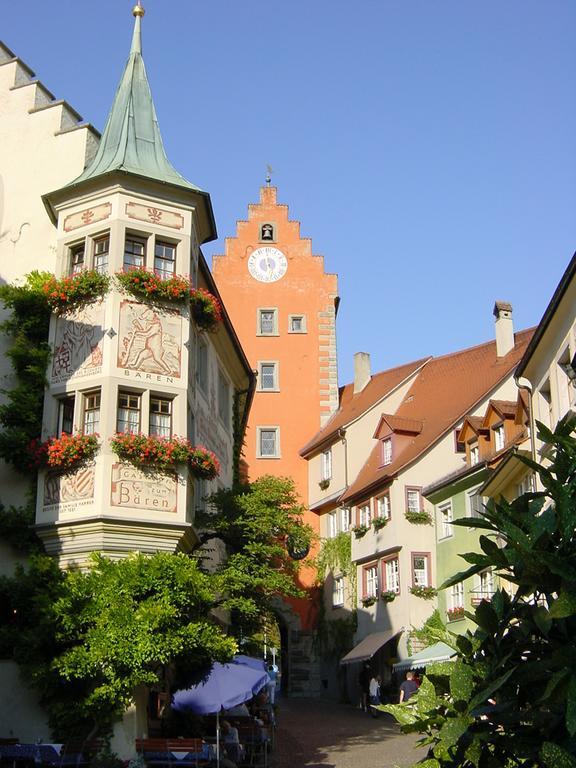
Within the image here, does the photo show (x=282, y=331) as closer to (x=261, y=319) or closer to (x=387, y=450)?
(x=261, y=319)

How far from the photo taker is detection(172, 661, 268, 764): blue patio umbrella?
17047 mm

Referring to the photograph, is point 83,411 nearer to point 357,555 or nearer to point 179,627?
point 179,627

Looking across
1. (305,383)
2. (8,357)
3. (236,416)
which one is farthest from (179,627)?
(305,383)

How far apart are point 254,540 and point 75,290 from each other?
6.43 m

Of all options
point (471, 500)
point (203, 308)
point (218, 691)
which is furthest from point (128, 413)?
point (471, 500)

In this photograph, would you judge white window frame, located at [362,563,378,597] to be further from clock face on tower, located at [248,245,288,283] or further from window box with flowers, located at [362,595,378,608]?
clock face on tower, located at [248,245,288,283]

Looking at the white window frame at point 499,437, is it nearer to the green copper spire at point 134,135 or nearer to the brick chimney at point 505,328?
the brick chimney at point 505,328

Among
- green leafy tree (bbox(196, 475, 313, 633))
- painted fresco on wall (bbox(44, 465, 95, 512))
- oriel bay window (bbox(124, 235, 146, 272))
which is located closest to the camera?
painted fresco on wall (bbox(44, 465, 95, 512))

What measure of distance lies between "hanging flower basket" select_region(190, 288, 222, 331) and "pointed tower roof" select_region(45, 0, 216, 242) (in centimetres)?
208

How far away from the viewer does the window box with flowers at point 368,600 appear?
37.7 m

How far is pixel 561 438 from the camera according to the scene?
6332 mm

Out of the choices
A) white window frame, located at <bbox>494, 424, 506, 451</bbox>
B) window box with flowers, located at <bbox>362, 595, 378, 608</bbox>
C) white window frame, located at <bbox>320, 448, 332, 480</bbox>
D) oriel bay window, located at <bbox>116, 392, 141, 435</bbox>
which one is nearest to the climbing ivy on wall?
oriel bay window, located at <bbox>116, 392, 141, 435</bbox>

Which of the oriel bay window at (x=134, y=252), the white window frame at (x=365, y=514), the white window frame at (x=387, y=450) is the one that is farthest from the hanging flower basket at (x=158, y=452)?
the white window frame at (x=387, y=450)

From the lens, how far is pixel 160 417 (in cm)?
1944
